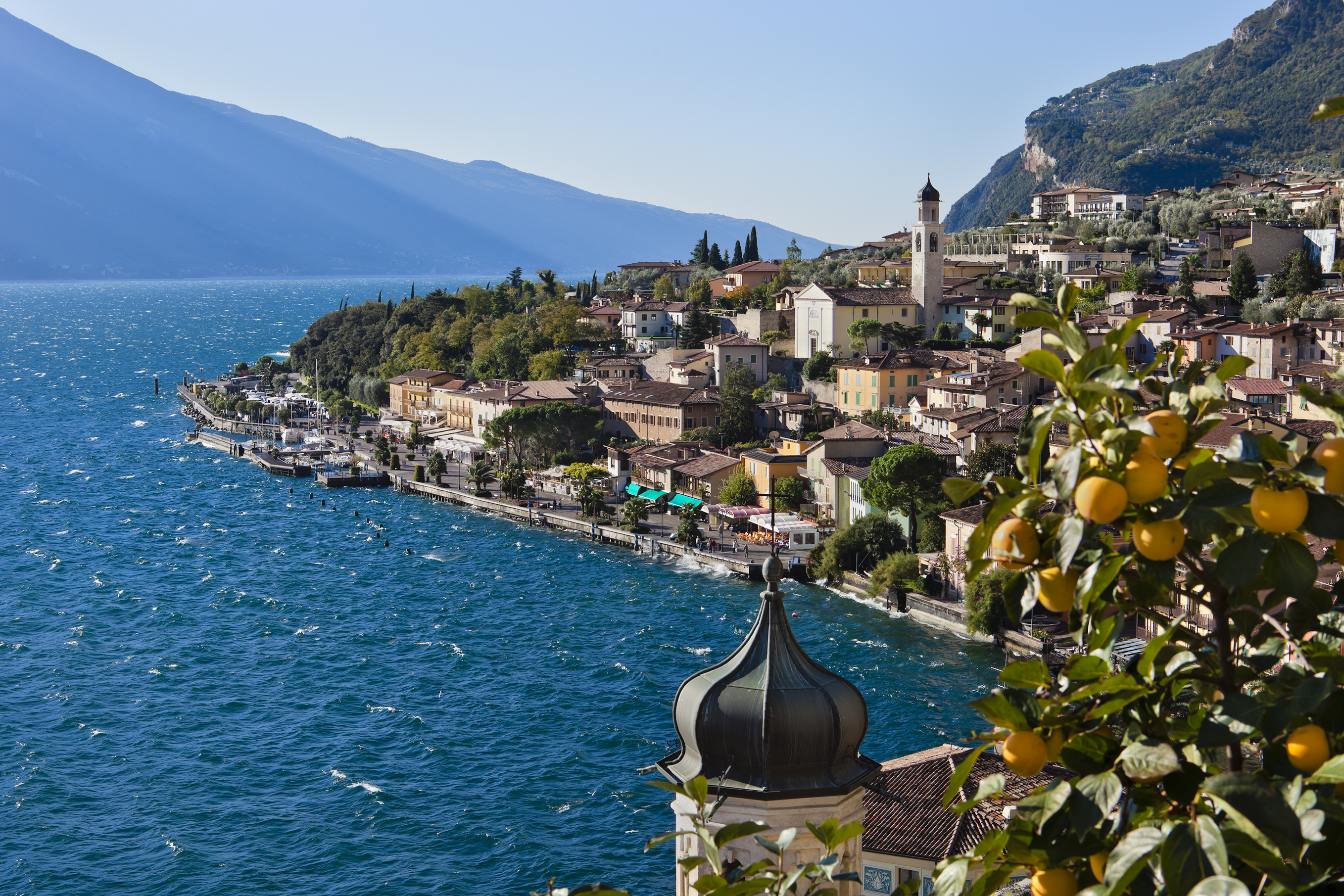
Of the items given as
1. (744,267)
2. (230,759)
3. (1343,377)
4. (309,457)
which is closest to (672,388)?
(309,457)

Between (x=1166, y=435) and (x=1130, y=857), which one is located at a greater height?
(x=1166, y=435)

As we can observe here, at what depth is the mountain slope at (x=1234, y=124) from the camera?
157 metres

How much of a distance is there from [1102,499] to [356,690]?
34154 mm

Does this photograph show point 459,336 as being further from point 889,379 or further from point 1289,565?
point 1289,565

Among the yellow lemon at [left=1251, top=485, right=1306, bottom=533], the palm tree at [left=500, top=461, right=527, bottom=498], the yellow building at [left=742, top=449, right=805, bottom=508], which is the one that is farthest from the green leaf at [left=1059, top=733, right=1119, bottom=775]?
the palm tree at [left=500, top=461, right=527, bottom=498]

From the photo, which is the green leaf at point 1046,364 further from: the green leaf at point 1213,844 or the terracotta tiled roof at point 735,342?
the terracotta tiled roof at point 735,342

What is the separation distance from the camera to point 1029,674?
9.39 ft

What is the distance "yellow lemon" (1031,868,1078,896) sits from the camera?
2.62 metres

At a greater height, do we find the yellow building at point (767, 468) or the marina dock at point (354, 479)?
the yellow building at point (767, 468)

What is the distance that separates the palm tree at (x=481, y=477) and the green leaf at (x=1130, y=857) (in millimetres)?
60176

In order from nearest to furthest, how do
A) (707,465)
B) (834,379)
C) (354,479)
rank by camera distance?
(707,465) < (834,379) < (354,479)

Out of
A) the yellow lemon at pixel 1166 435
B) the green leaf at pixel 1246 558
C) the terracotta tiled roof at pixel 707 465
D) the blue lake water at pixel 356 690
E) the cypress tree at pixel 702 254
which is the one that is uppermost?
the cypress tree at pixel 702 254

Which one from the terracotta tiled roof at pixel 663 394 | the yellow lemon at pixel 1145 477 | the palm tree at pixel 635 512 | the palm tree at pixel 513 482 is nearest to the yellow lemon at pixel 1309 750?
the yellow lemon at pixel 1145 477

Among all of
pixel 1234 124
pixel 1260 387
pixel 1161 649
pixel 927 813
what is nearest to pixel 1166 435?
pixel 1161 649
